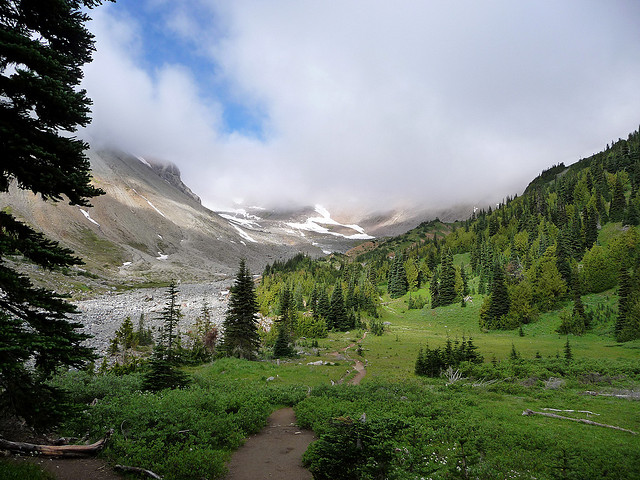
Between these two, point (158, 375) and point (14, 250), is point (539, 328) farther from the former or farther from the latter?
point (14, 250)

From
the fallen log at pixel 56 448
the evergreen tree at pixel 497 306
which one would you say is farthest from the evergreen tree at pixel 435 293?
the fallen log at pixel 56 448

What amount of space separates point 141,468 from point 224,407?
7.28 m

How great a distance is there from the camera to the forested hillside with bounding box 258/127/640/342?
192 feet

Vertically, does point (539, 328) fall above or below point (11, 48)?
below

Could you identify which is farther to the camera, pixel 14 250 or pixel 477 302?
pixel 477 302

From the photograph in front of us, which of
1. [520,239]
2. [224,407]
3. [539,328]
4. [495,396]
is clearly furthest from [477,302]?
[224,407]

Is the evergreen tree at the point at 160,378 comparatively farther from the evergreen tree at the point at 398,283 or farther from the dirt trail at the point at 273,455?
the evergreen tree at the point at 398,283

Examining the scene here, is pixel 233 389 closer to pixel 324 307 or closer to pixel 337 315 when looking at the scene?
pixel 337 315

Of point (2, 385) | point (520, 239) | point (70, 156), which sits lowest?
point (2, 385)

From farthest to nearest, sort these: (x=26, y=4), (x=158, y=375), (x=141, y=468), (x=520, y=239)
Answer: (x=520, y=239) → (x=158, y=375) → (x=141, y=468) → (x=26, y=4)

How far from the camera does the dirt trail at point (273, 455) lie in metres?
11.0

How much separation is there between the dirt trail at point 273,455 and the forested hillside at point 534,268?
4480 cm

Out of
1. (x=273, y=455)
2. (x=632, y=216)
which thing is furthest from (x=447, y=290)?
(x=273, y=455)

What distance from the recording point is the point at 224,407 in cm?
1603
